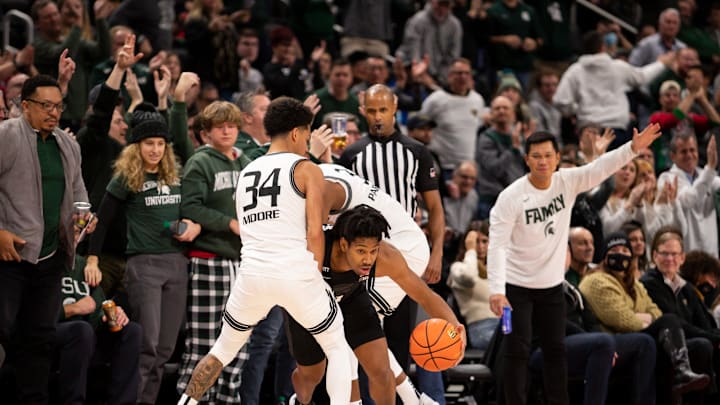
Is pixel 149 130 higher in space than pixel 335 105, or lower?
lower

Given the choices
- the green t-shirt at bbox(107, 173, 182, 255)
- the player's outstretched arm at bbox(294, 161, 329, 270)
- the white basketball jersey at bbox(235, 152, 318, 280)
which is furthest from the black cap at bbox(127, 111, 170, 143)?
the player's outstretched arm at bbox(294, 161, 329, 270)

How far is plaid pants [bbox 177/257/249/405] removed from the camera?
8.70 m

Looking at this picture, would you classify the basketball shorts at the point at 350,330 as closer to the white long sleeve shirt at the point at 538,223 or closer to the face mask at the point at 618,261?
the white long sleeve shirt at the point at 538,223

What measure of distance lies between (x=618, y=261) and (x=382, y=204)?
117 inches

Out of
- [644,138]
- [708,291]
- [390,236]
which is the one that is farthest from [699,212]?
[390,236]

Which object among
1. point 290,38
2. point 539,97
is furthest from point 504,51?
point 290,38

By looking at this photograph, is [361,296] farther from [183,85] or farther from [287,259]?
[183,85]

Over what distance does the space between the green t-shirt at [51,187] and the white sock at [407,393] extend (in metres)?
2.63

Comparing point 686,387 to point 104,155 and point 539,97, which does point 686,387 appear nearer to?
point 104,155

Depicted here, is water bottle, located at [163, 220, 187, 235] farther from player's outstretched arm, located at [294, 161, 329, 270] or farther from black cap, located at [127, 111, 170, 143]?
player's outstretched arm, located at [294, 161, 329, 270]

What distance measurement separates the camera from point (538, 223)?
8898 mm

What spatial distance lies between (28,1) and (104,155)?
5288mm

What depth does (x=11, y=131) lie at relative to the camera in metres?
7.98

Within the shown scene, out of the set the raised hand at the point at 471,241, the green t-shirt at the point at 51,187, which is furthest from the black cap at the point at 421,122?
the green t-shirt at the point at 51,187
